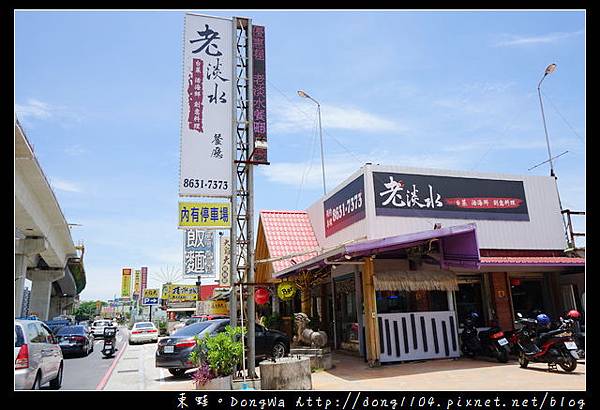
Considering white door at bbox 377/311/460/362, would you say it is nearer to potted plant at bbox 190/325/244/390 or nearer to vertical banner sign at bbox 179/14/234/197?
potted plant at bbox 190/325/244/390

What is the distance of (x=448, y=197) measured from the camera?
46.1 feet

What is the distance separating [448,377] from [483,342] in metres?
2.83

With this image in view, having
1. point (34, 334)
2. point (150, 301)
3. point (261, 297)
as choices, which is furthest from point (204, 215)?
point (150, 301)

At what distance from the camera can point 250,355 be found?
28.9ft

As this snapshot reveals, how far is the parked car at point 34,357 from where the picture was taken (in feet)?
24.3

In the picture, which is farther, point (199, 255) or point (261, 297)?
point (199, 255)

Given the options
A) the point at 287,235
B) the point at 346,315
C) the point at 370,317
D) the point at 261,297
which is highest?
the point at 287,235

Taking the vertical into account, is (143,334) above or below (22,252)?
below

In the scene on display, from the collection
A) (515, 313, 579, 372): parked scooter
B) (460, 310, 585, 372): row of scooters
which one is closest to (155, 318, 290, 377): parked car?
(460, 310, 585, 372): row of scooters

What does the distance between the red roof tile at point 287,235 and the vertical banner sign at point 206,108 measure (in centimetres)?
772

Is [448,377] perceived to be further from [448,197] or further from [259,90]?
[259,90]

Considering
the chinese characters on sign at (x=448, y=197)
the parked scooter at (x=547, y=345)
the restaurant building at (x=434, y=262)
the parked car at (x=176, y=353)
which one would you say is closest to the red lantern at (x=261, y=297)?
the restaurant building at (x=434, y=262)

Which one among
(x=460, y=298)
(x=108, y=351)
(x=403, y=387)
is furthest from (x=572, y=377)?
(x=108, y=351)

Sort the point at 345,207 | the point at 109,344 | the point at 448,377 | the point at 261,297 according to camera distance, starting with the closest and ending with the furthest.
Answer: the point at 448,377 < the point at 261,297 < the point at 345,207 < the point at 109,344
